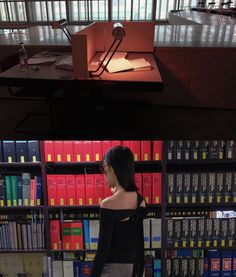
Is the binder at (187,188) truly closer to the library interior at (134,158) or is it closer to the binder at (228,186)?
the library interior at (134,158)

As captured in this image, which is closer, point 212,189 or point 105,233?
point 105,233

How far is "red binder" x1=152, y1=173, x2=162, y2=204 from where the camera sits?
2.77m

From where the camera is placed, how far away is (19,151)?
271cm

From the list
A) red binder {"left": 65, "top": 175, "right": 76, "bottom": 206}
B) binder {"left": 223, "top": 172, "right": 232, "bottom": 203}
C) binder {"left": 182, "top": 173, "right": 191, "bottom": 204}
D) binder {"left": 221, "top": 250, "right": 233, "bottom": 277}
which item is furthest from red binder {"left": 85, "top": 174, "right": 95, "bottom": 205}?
binder {"left": 221, "top": 250, "right": 233, "bottom": 277}

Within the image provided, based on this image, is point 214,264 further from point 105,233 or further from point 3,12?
point 3,12

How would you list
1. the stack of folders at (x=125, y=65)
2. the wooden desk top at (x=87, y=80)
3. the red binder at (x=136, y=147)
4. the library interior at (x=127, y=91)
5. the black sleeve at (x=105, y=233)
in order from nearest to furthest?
1. the black sleeve at (x=105, y=233)
2. the wooden desk top at (x=87, y=80)
3. the stack of folders at (x=125, y=65)
4. the library interior at (x=127, y=91)
5. the red binder at (x=136, y=147)

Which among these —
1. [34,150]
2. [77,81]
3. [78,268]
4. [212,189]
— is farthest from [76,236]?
[77,81]

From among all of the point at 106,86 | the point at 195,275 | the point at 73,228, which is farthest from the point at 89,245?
the point at 106,86

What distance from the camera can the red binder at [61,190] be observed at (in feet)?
9.04

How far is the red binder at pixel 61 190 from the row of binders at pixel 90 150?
0.61 ft

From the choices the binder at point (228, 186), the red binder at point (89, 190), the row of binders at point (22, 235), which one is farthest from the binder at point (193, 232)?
the row of binders at point (22, 235)

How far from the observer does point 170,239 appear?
113 inches

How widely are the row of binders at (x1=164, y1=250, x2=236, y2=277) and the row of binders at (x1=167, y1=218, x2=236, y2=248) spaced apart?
0.38 ft

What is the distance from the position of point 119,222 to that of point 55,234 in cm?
131
